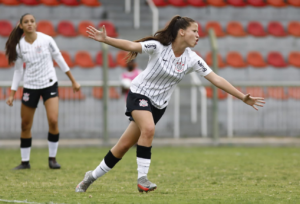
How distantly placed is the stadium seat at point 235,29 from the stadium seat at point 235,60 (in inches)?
37.5

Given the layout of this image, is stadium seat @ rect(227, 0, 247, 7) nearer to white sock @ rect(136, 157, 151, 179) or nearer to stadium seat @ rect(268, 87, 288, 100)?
stadium seat @ rect(268, 87, 288, 100)

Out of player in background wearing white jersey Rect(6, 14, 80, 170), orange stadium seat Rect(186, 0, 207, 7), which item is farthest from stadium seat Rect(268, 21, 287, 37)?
player in background wearing white jersey Rect(6, 14, 80, 170)

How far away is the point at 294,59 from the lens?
53.3ft

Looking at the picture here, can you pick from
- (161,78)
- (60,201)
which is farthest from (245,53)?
(60,201)

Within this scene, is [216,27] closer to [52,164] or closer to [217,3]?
[217,3]

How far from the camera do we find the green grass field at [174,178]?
5145 mm

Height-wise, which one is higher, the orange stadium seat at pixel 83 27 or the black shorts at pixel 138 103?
the orange stadium seat at pixel 83 27

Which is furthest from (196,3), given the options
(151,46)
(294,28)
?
(151,46)

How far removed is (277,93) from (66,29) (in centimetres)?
670

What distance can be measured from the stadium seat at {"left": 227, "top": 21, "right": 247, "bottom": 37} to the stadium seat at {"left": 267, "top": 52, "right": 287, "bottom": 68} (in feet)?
3.69

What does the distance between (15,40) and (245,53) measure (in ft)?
32.6

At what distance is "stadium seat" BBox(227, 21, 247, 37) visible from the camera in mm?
16734

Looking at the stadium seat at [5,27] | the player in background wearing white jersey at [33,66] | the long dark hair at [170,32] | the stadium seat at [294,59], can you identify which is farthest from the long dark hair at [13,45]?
the stadium seat at [294,59]

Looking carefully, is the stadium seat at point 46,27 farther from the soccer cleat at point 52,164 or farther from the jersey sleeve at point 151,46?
the jersey sleeve at point 151,46
